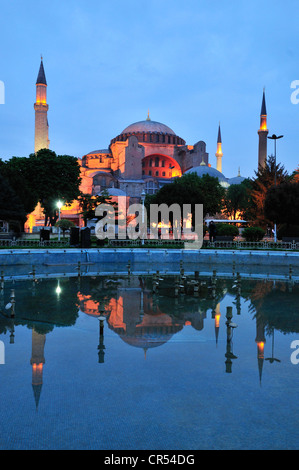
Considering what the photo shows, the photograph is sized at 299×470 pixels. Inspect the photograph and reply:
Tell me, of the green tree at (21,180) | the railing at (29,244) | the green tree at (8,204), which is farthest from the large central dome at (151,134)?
the railing at (29,244)

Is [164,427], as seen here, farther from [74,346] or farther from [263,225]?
[263,225]

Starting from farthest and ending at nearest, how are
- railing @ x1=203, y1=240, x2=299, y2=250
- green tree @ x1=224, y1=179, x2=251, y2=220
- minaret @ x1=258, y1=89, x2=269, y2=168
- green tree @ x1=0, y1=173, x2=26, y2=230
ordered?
minaret @ x1=258, y1=89, x2=269, y2=168, green tree @ x1=224, y1=179, x2=251, y2=220, green tree @ x1=0, y1=173, x2=26, y2=230, railing @ x1=203, y1=240, x2=299, y2=250

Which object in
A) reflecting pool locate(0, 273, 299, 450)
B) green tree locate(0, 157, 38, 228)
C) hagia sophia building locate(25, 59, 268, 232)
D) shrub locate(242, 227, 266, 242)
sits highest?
hagia sophia building locate(25, 59, 268, 232)

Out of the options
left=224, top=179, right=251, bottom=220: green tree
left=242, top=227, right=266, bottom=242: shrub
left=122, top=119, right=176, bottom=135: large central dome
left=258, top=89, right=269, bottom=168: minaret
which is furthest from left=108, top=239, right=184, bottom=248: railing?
left=122, top=119, right=176, bottom=135: large central dome

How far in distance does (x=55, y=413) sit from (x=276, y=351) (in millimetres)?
4319

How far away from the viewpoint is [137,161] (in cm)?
6931

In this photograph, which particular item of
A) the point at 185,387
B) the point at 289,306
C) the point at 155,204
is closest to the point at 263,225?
the point at 155,204

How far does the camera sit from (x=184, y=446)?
407 centimetres

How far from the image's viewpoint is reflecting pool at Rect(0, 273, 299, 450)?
429 cm

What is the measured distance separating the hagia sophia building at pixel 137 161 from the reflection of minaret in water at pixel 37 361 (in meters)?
51.4

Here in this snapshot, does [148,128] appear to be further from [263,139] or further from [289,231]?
[289,231]

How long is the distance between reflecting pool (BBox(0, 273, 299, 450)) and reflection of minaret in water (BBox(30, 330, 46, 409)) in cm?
2

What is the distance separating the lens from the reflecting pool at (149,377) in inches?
169

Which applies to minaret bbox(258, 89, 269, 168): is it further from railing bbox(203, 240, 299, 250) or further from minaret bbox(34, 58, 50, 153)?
minaret bbox(34, 58, 50, 153)
